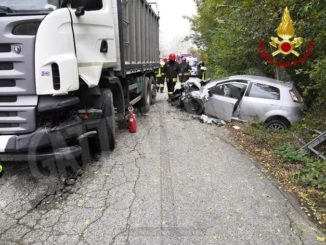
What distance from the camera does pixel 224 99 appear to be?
9062 mm

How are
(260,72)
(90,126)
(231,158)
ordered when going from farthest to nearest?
(260,72), (231,158), (90,126)

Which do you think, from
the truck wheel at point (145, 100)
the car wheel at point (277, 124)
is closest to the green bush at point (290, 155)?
the car wheel at point (277, 124)

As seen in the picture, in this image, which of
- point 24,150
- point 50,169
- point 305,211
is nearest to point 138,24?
point 50,169

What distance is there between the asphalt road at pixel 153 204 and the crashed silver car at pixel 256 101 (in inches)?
92.1

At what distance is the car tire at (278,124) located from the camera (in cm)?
823

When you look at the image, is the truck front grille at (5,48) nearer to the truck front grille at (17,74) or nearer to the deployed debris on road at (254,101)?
the truck front grille at (17,74)

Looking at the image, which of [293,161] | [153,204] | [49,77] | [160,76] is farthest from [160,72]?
[153,204]

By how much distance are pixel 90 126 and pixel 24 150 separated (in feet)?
3.65

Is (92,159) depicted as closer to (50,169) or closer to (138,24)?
(50,169)

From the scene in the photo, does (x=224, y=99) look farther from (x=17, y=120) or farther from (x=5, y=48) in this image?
(x=5, y=48)

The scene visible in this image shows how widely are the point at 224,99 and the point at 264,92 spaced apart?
1.06 meters

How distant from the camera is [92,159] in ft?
19.0

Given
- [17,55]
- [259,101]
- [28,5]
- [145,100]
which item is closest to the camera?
[17,55]

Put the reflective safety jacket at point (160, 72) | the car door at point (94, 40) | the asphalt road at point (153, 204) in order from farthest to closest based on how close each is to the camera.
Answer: the reflective safety jacket at point (160, 72) → the car door at point (94, 40) → the asphalt road at point (153, 204)
